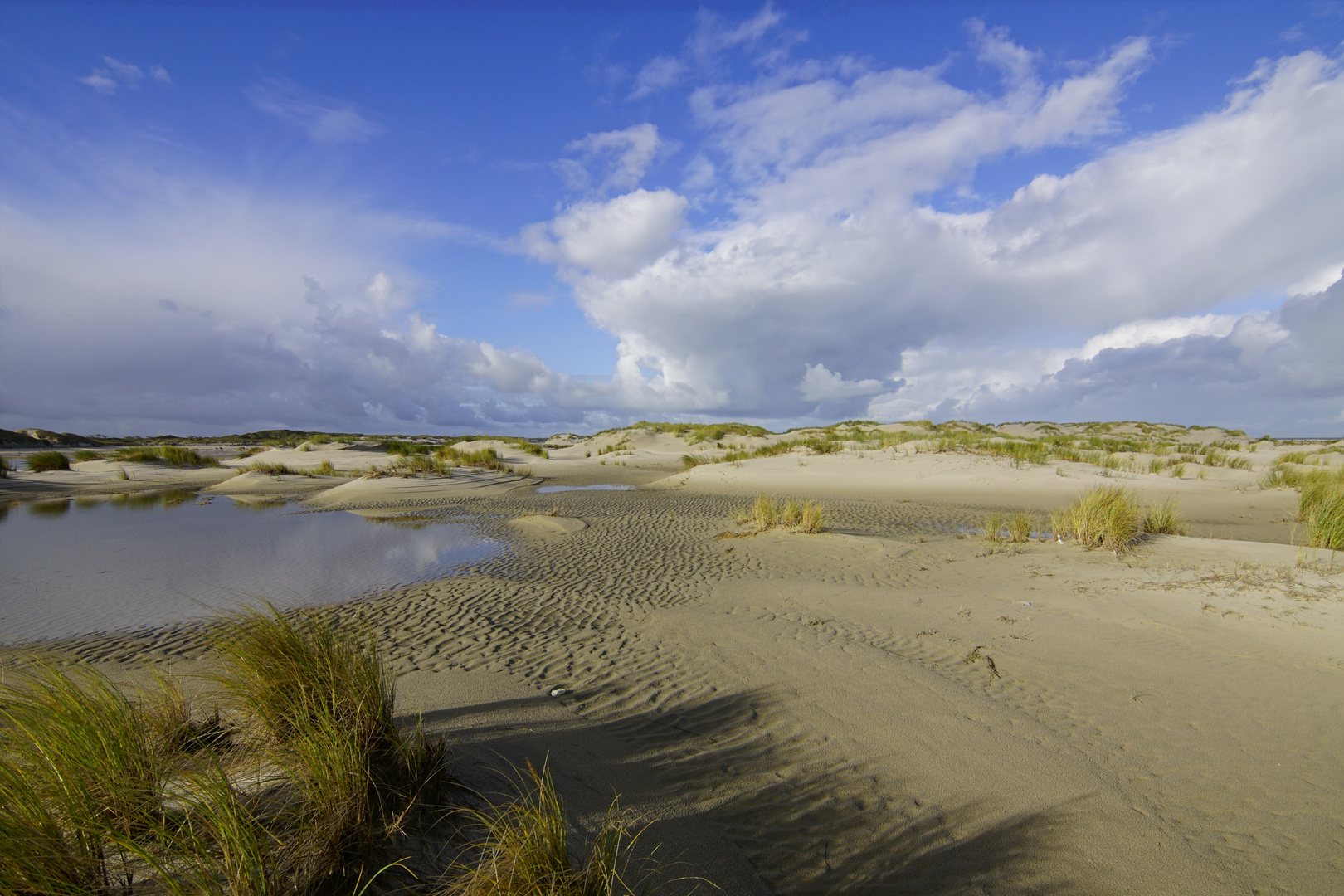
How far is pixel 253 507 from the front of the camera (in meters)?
17.4

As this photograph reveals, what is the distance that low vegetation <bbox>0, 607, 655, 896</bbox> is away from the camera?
6.11 feet

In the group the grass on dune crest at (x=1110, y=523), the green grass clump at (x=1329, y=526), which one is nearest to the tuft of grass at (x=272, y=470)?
the grass on dune crest at (x=1110, y=523)

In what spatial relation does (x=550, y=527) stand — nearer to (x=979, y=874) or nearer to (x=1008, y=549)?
(x=1008, y=549)

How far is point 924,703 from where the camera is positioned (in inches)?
178

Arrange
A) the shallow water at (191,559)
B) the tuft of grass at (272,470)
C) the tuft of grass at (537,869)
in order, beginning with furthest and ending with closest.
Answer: the tuft of grass at (272,470) < the shallow water at (191,559) < the tuft of grass at (537,869)

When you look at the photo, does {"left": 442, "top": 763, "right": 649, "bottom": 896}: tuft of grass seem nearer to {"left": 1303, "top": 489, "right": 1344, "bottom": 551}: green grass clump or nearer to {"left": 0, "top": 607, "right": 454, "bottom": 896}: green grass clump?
{"left": 0, "top": 607, "right": 454, "bottom": 896}: green grass clump

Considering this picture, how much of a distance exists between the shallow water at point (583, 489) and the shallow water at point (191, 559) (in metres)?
6.41

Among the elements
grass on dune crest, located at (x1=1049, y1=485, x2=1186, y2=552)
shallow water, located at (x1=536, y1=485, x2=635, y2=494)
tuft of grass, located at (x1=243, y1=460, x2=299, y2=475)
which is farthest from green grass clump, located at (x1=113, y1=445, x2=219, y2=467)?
grass on dune crest, located at (x1=1049, y1=485, x2=1186, y2=552)

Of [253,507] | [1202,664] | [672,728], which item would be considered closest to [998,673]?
[1202,664]

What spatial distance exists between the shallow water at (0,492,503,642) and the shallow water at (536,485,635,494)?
6.41 m

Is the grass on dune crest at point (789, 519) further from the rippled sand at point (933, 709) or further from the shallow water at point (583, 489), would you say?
the shallow water at point (583, 489)

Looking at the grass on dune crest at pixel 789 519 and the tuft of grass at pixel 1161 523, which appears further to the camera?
the grass on dune crest at pixel 789 519

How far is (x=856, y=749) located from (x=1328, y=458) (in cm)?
3240

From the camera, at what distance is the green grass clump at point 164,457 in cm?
2908
